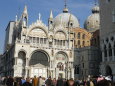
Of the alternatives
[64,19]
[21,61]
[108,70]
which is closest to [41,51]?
[21,61]

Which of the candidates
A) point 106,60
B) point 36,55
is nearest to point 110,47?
point 106,60

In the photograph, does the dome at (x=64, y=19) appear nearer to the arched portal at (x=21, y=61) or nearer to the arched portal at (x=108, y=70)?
the arched portal at (x=21, y=61)

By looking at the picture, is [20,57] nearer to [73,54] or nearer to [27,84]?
[73,54]

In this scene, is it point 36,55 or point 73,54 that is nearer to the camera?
point 36,55

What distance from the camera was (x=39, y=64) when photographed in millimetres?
48656

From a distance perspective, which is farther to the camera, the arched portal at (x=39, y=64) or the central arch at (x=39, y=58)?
the central arch at (x=39, y=58)

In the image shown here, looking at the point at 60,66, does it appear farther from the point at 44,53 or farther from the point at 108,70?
the point at 108,70

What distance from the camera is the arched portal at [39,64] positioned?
157ft

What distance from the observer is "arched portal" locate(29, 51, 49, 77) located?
4795cm

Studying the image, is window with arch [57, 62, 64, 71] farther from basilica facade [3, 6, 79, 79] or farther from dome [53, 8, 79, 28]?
dome [53, 8, 79, 28]

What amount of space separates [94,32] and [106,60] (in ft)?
72.3

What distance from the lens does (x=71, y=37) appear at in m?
54.1

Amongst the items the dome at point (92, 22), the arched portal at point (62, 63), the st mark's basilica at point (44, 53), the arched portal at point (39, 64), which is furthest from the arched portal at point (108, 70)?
the dome at point (92, 22)

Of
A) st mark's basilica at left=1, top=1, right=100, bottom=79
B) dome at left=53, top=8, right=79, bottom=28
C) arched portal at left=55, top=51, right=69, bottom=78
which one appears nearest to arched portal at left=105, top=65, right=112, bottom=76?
st mark's basilica at left=1, top=1, right=100, bottom=79
